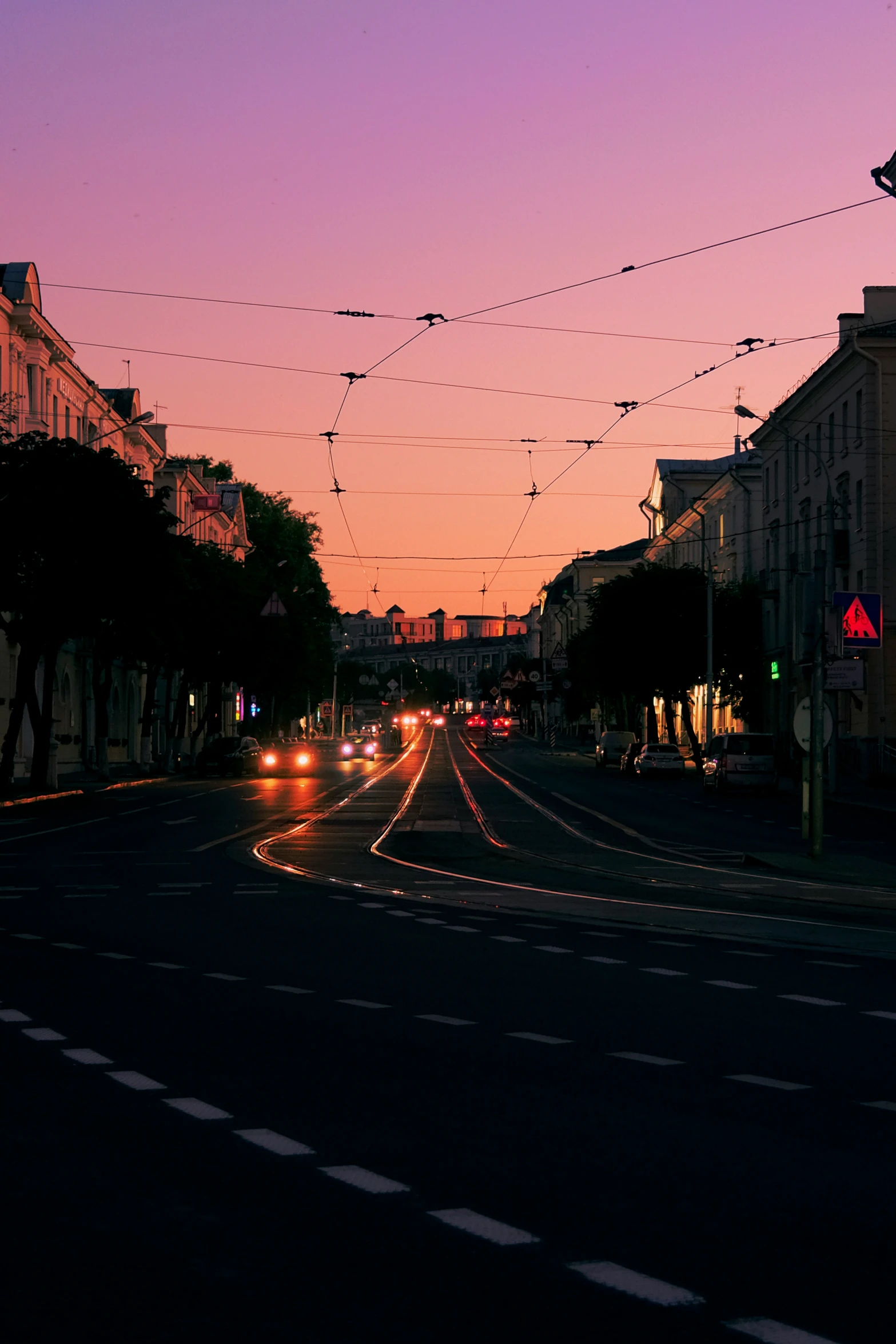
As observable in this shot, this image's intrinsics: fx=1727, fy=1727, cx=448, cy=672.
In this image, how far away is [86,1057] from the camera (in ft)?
28.8

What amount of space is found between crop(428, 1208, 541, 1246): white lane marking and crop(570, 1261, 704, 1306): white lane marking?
298 mm

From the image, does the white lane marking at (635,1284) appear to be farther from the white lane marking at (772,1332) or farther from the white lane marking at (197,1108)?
the white lane marking at (197,1108)

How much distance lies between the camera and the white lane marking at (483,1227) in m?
5.31

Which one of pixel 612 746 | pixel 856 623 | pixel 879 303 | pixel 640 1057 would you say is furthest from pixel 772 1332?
pixel 612 746

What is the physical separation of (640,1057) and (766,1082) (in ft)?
2.79

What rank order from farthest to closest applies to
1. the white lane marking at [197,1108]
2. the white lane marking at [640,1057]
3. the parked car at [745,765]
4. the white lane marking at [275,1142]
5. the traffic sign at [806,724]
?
the parked car at [745,765]
the traffic sign at [806,724]
the white lane marking at [640,1057]
the white lane marking at [197,1108]
the white lane marking at [275,1142]

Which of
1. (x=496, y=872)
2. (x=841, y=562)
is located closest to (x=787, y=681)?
(x=841, y=562)

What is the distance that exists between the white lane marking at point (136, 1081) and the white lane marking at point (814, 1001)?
4.38 metres

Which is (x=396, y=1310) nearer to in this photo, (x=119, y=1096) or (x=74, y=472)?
(x=119, y=1096)

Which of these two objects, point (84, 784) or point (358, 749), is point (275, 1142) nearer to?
point (84, 784)

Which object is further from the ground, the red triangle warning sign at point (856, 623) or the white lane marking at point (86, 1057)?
the red triangle warning sign at point (856, 623)

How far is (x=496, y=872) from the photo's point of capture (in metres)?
23.0

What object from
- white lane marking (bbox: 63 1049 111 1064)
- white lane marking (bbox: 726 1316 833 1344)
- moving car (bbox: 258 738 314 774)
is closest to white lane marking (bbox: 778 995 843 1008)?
→ white lane marking (bbox: 63 1049 111 1064)

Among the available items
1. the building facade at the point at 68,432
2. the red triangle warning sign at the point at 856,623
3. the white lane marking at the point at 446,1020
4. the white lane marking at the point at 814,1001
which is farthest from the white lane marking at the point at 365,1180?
the building facade at the point at 68,432
